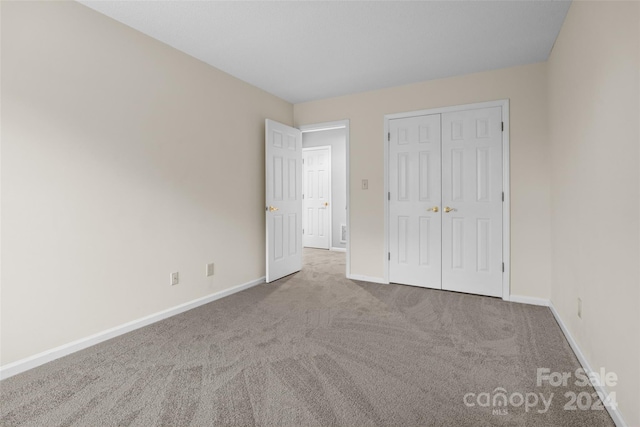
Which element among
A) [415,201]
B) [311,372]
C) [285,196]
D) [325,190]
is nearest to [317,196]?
[325,190]

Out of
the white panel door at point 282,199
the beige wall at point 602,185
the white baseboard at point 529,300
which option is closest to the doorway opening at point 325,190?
the white panel door at point 282,199

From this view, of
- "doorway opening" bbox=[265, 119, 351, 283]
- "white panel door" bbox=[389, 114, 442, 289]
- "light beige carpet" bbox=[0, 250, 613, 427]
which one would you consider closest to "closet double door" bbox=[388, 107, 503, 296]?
"white panel door" bbox=[389, 114, 442, 289]

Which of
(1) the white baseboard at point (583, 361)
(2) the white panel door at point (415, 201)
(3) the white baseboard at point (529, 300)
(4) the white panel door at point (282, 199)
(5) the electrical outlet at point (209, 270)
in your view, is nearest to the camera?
(1) the white baseboard at point (583, 361)

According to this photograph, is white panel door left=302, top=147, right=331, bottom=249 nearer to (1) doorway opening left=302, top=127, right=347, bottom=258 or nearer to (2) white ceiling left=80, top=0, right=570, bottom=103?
(1) doorway opening left=302, top=127, right=347, bottom=258

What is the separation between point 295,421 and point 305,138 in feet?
19.6

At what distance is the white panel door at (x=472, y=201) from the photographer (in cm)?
338

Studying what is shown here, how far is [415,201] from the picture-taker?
380 centimetres

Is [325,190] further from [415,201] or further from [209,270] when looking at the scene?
[209,270]

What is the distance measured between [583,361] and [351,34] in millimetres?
2848

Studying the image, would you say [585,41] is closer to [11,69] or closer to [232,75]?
[232,75]

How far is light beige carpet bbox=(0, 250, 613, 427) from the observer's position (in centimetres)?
156

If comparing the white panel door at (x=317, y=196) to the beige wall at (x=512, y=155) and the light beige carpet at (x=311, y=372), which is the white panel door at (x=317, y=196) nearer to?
the beige wall at (x=512, y=155)

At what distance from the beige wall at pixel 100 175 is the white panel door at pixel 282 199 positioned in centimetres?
59

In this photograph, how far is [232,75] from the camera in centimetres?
354
